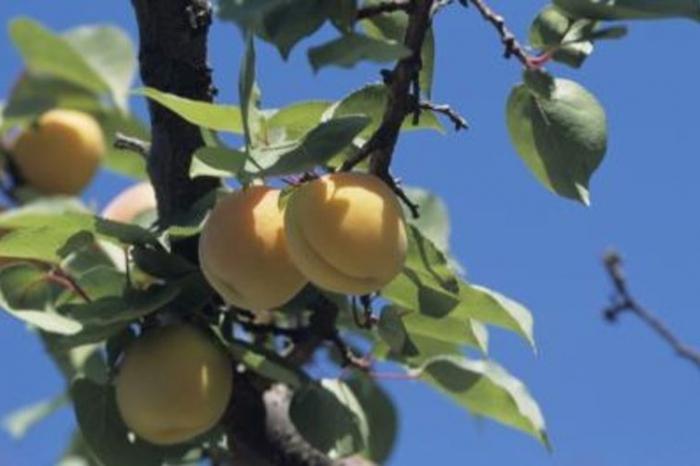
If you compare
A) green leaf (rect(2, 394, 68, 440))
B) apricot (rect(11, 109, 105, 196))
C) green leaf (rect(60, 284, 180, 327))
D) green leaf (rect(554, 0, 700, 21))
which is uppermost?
green leaf (rect(554, 0, 700, 21))

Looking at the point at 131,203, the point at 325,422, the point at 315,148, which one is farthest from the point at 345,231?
the point at 131,203

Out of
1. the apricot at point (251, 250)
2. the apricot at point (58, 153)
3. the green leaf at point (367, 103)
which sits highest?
the green leaf at point (367, 103)

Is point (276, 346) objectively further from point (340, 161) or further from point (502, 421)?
point (340, 161)

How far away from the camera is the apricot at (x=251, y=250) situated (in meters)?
1.09

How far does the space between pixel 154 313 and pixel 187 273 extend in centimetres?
5

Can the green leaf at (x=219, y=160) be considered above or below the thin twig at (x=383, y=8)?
below

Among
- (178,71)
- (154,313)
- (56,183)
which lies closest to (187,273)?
(154,313)

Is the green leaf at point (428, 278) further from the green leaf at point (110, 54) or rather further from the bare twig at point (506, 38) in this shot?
the green leaf at point (110, 54)

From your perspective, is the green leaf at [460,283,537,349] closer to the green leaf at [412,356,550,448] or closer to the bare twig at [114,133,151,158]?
the green leaf at [412,356,550,448]

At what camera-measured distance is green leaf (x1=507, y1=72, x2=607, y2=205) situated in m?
1.12

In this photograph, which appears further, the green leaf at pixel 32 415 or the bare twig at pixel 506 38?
the green leaf at pixel 32 415

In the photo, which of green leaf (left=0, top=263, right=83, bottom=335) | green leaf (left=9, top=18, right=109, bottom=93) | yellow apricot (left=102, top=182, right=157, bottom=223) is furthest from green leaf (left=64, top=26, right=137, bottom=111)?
green leaf (left=0, top=263, right=83, bottom=335)

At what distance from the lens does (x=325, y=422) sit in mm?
1362

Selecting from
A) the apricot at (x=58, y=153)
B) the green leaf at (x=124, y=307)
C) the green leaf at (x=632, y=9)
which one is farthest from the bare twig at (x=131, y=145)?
the apricot at (x=58, y=153)
